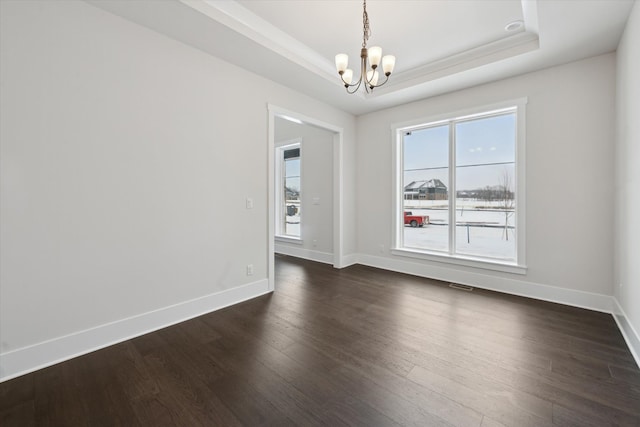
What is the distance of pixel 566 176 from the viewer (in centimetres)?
338

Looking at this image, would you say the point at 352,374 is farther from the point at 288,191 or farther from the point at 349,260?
the point at 288,191

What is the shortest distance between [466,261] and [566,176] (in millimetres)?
1646

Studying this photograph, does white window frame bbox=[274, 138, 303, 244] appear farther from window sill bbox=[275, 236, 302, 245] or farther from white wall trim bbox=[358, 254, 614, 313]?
white wall trim bbox=[358, 254, 614, 313]

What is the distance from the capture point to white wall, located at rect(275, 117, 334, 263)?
219 inches

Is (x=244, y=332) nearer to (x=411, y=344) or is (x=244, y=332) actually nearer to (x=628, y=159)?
(x=411, y=344)

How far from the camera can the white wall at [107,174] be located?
2.08m

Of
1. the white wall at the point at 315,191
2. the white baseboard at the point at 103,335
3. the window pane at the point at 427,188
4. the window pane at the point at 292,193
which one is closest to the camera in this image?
the white baseboard at the point at 103,335

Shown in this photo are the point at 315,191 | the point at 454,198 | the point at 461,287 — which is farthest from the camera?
the point at 315,191

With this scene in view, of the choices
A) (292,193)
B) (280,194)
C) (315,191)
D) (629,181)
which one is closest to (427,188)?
(315,191)

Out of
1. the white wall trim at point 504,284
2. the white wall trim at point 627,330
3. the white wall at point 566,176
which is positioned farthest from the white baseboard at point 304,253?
the white wall trim at point 627,330

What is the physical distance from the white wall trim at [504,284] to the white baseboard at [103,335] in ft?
9.31

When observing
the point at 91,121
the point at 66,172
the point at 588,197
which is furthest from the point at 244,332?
the point at 588,197

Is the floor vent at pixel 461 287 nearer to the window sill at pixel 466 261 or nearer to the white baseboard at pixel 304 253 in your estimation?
the window sill at pixel 466 261

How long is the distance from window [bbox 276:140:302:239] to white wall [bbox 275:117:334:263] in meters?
0.29
